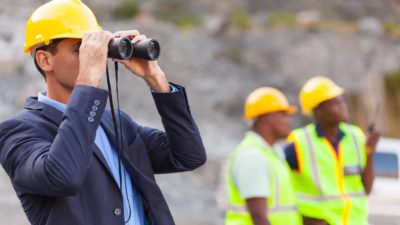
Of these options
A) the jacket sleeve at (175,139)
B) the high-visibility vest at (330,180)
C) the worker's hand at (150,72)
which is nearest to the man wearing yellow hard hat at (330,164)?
the high-visibility vest at (330,180)

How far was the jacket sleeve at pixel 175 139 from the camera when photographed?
333cm

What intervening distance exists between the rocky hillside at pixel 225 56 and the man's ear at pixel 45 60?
40.6 feet

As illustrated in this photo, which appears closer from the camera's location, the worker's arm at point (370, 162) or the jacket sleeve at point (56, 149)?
the jacket sleeve at point (56, 149)

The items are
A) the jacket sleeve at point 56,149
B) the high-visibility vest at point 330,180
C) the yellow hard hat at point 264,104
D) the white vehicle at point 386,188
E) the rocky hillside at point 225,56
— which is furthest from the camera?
the rocky hillside at point 225,56

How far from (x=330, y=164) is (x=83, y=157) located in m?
3.06

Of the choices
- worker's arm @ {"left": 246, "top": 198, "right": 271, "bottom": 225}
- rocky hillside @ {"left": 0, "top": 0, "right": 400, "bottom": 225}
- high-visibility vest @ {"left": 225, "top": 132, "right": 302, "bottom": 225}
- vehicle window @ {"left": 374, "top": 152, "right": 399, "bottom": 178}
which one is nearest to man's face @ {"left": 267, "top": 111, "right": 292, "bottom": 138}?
high-visibility vest @ {"left": 225, "top": 132, "right": 302, "bottom": 225}

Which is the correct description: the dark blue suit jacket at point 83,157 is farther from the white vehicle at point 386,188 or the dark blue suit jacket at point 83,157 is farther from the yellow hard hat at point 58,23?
the white vehicle at point 386,188

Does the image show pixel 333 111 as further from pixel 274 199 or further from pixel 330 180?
pixel 274 199

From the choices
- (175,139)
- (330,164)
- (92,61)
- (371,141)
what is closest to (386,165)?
(371,141)

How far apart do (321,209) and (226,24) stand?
76.4 ft

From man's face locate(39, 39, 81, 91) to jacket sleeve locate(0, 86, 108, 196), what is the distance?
0.56 feet

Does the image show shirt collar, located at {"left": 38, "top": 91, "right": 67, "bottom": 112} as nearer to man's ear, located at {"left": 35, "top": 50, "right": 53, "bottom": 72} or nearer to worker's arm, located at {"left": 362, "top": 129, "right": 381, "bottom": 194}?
man's ear, located at {"left": 35, "top": 50, "right": 53, "bottom": 72}

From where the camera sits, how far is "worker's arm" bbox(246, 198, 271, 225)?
4996mm

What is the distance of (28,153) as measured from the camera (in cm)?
294
